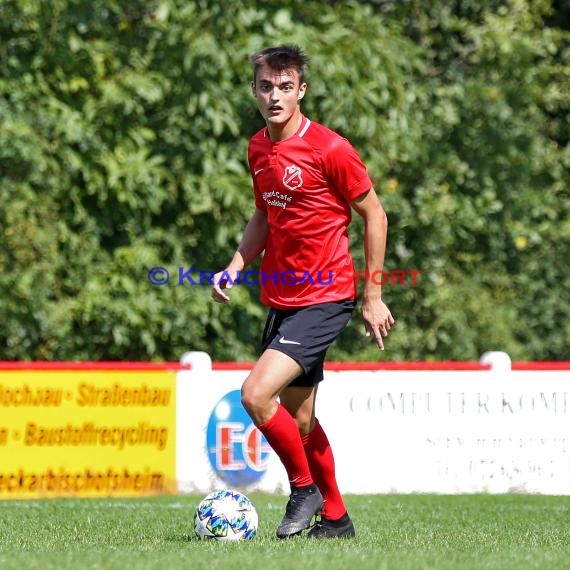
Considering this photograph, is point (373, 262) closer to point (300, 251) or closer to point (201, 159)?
point (300, 251)

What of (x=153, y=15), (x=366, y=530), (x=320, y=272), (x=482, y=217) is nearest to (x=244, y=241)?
(x=320, y=272)

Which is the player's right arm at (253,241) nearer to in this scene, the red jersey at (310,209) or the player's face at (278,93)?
the red jersey at (310,209)

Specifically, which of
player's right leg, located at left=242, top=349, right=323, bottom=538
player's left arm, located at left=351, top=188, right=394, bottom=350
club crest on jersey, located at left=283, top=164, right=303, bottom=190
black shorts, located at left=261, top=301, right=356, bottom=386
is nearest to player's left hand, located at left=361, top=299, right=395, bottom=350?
player's left arm, located at left=351, top=188, right=394, bottom=350

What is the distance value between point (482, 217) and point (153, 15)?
3862 mm

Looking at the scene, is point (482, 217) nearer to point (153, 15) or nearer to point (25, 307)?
point (153, 15)

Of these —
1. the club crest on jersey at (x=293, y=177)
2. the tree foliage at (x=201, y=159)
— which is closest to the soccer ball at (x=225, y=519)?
the club crest on jersey at (x=293, y=177)

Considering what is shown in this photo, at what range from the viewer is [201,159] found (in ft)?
37.2

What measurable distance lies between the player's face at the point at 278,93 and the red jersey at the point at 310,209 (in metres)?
0.12

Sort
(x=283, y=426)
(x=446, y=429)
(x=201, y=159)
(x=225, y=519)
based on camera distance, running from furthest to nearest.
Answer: (x=201, y=159)
(x=446, y=429)
(x=225, y=519)
(x=283, y=426)

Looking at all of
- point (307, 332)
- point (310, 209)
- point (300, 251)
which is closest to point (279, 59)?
point (310, 209)

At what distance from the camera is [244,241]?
602 centimetres

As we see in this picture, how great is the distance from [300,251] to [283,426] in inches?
31.4

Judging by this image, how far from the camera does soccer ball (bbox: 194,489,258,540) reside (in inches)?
220

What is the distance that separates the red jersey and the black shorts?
5cm
